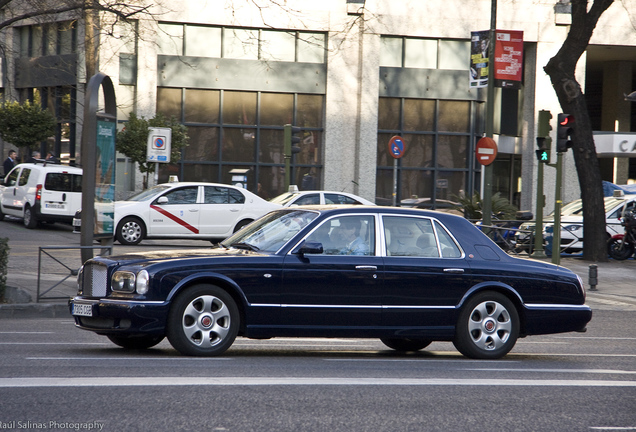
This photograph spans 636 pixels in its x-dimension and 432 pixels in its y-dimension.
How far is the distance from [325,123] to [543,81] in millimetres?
9384

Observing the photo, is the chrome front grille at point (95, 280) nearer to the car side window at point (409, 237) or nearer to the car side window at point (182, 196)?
the car side window at point (409, 237)

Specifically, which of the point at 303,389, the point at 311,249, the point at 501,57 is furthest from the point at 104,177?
the point at 501,57

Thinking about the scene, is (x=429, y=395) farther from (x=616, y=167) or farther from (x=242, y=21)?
(x=616, y=167)

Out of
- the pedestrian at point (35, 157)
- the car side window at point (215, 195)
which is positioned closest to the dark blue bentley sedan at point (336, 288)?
the car side window at point (215, 195)

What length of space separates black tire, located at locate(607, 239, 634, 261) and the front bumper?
1864 centimetres

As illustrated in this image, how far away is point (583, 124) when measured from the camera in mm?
23375

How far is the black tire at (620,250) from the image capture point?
78.6 ft

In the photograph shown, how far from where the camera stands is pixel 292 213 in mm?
8836

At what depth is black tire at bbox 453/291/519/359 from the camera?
340 inches

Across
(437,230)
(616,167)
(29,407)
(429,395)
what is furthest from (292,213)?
(616,167)

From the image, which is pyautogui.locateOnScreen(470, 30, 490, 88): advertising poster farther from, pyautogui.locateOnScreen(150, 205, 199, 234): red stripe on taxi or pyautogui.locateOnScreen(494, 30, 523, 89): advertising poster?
pyautogui.locateOnScreen(150, 205, 199, 234): red stripe on taxi

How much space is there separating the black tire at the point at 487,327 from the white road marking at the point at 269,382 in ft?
4.07

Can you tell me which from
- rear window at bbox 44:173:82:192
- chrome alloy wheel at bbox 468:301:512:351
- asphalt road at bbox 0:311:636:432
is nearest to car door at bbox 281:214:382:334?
asphalt road at bbox 0:311:636:432

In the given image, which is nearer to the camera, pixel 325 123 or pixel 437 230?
pixel 437 230
